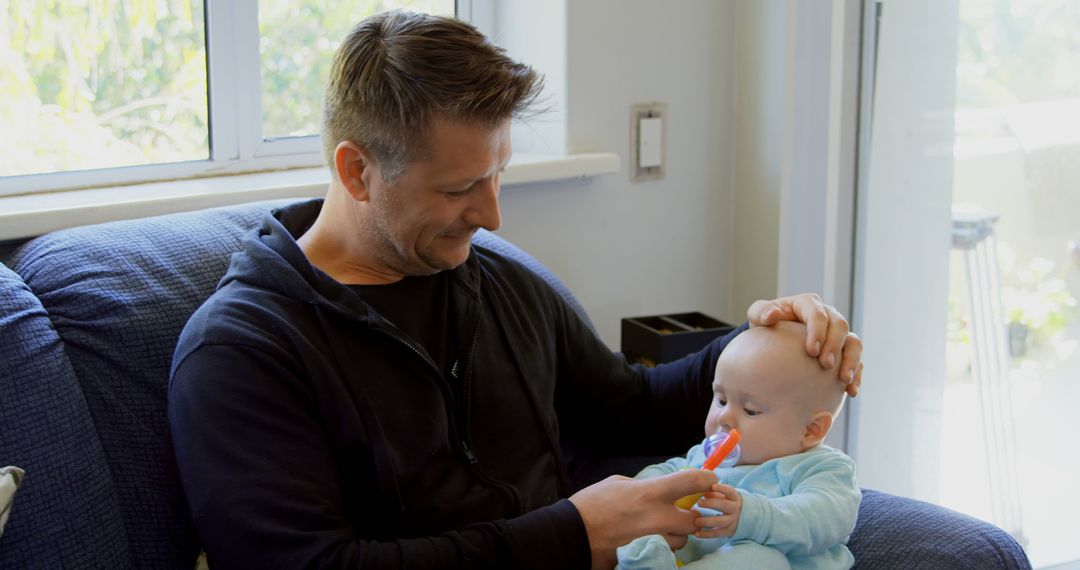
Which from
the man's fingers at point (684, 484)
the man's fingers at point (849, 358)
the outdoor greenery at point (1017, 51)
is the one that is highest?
the outdoor greenery at point (1017, 51)

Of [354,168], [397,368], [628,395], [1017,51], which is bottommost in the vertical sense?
[628,395]

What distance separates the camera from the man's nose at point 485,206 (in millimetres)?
1452

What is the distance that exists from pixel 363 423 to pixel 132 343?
0.33 metres

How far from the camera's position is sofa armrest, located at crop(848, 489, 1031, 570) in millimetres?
1412

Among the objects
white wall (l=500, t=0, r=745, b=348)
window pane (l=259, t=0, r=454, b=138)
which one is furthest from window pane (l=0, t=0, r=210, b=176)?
white wall (l=500, t=0, r=745, b=348)

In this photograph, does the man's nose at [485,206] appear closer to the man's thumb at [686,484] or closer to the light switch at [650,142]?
the man's thumb at [686,484]

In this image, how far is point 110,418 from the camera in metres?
1.42

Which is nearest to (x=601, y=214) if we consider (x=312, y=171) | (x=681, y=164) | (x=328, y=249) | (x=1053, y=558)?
(x=681, y=164)

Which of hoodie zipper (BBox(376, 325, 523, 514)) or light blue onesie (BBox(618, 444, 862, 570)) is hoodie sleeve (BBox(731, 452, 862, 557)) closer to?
light blue onesie (BBox(618, 444, 862, 570))

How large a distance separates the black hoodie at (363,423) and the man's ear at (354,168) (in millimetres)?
100

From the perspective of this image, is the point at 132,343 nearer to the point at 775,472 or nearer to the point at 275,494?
the point at 275,494

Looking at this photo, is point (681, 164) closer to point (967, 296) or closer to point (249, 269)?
point (967, 296)

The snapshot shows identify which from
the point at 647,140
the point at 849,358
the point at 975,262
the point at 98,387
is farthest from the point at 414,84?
the point at 975,262

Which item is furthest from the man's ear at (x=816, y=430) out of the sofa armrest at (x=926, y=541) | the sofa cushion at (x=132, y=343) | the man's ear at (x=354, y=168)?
the sofa cushion at (x=132, y=343)
